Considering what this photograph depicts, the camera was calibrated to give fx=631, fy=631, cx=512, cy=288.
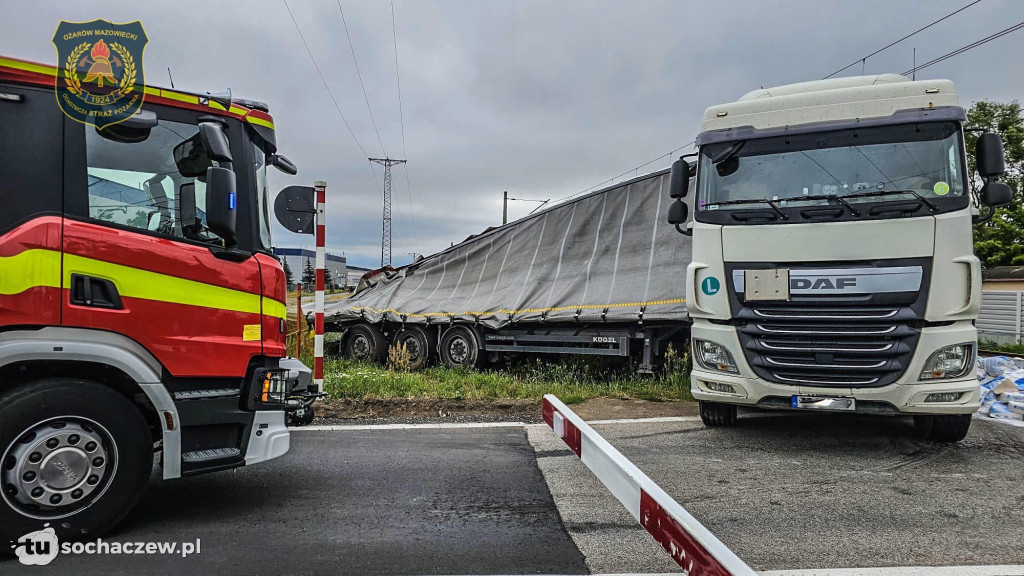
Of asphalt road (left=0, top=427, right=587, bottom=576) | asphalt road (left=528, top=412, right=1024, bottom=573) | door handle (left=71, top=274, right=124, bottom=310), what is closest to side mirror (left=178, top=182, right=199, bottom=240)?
door handle (left=71, top=274, right=124, bottom=310)

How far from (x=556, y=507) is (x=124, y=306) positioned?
2730 mm

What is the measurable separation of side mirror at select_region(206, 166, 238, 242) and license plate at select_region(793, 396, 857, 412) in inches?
177

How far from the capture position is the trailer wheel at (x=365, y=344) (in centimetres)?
1170

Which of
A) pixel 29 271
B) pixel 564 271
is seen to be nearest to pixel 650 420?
pixel 564 271

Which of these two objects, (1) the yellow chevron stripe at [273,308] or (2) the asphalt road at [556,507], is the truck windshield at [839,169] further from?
(1) the yellow chevron stripe at [273,308]

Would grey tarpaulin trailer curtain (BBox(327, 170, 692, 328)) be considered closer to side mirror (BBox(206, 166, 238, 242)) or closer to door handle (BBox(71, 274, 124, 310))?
side mirror (BBox(206, 166, 238, 242))

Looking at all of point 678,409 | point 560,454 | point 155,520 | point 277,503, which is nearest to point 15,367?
point 155,520

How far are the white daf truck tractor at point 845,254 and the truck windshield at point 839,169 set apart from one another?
0.01 metres

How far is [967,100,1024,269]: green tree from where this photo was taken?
27531 mm

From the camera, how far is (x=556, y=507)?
396cm

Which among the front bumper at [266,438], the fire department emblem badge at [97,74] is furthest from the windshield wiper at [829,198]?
the fire department emblem badge at [97,74]

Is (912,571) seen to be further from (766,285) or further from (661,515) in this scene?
(766,285)

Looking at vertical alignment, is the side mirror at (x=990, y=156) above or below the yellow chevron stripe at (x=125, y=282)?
above

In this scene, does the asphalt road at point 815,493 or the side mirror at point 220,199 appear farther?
the side mirror at point 220,199
